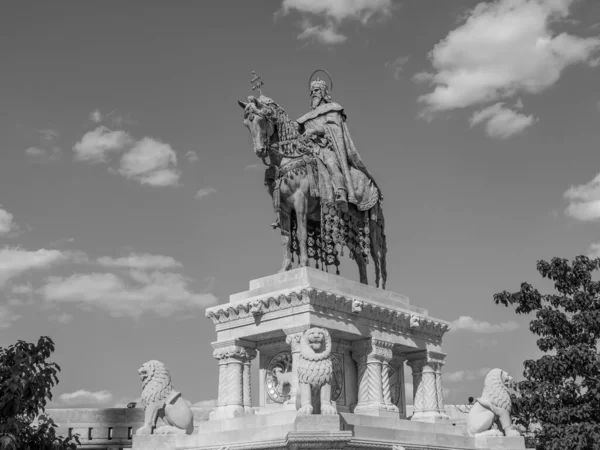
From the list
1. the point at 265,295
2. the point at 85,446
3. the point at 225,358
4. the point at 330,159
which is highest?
the point at 330,159

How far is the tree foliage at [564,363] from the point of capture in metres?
26.3

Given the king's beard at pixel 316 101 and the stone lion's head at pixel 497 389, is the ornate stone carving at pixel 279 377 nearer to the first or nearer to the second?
the stone lion's head at pixel 497 389

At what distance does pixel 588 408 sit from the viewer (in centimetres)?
2634

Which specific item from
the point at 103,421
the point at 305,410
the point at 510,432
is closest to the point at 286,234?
the point at 305,410

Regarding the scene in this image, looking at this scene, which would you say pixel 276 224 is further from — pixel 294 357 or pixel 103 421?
pixel 103 421

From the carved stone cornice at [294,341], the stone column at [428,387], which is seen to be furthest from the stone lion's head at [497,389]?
the carved stone cornice at [294,341]

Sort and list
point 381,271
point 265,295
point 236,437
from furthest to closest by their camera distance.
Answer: point 381,271 < point 265,295 < point 236,437

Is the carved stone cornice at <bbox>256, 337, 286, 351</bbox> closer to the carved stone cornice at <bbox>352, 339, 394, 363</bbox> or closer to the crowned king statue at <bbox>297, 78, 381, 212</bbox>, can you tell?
the carved stone cornice at <bbox>352, 339, 394, 363</bbox>

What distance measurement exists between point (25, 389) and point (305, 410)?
899 cm

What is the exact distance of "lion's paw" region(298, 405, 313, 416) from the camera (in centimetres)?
1708

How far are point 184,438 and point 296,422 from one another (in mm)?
4306

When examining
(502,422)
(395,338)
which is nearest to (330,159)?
(395,338)

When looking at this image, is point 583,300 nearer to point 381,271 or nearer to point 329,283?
point 381,271

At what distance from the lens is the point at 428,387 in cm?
2272
